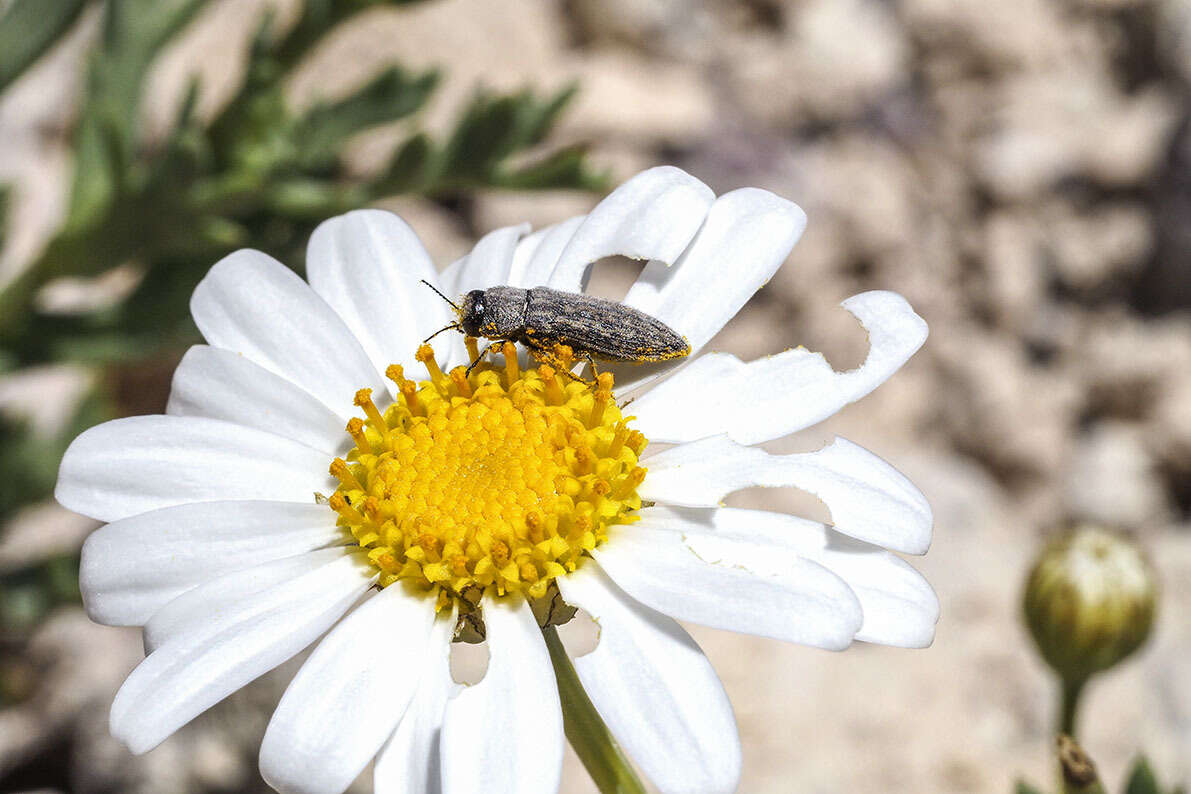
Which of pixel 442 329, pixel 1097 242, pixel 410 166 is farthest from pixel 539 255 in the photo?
pixel 1097 242

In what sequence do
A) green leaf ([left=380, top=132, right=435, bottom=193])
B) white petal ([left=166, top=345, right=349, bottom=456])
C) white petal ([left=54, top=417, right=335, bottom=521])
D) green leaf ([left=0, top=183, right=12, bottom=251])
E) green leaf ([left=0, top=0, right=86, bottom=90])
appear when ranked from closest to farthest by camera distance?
white petal ([left=54, top=417, right=335, bottom=521]) → white petal ([left=166, top=345, right=349, bottom=456]) → green leaf ([left=0, top=0, right=86, bottom=90]) → green leaf ([left=380, top=132, right=435, bottom=193]) → green leaf ([left=0, top=183, right=12, bottom=251])

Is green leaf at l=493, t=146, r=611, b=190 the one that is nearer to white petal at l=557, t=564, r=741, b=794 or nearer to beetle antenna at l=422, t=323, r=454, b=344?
beetle antenna at l=422, t=323, r=454, b=344

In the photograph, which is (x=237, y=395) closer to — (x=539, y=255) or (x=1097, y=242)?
(x=539, y=255)

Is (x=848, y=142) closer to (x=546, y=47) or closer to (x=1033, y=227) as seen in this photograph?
(x=1033, y=227)

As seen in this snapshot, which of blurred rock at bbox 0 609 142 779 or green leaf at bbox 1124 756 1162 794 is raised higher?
green leaf at bbox 1124 756 1162 794

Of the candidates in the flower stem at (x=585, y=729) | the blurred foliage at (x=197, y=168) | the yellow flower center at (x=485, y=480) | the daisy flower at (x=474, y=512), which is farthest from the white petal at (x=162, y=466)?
the blurred foliage at (x=197, y=168)

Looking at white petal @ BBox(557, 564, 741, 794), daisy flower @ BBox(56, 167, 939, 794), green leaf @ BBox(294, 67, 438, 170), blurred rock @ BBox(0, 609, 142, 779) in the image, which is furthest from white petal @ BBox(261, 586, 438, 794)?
blurred rock @ BBox(0, 609, 142, 779)

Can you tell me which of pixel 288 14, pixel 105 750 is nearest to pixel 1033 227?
pixel 288 14
